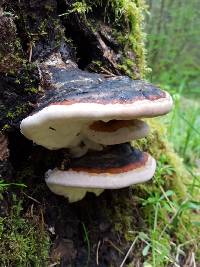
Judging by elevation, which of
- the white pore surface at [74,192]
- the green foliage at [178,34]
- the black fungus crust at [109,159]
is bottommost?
the green foliage at [178,34]

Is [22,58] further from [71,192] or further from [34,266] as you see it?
[34,266]

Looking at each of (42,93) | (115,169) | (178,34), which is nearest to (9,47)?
(42,93)

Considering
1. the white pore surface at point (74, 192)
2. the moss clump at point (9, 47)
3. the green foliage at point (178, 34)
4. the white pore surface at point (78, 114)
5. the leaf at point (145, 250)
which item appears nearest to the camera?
the white pore surface at point (78, 114)

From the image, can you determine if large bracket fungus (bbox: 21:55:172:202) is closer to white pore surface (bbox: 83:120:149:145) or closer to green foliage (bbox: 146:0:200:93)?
white pore surface (bbox: 83:120:149:145)

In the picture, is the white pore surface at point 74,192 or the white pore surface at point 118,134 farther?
the white pore surface at point 74,192

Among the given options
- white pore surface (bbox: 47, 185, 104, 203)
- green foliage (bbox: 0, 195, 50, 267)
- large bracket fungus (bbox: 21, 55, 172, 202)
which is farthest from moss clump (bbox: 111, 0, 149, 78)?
green foliage (bbox: 0, 195, 50, 267)

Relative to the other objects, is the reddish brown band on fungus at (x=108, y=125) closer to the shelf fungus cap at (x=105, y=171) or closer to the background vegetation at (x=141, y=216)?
the shelf fungus cap at (x=105, y=171)

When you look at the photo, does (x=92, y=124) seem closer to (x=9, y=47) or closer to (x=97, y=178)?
(x=97, y=178)

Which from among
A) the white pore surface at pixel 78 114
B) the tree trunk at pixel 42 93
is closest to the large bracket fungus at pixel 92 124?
the white pore surface at pixel 78 114

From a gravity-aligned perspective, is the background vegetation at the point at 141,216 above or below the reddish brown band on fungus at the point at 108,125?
below

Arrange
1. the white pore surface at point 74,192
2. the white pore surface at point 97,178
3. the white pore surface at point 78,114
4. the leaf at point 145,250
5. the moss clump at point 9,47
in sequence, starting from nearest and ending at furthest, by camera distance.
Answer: the white pore surface at point 78,114 < the white pore surface at point 97,178 < the moss clump at point 9,47 < the white pore surface at point 74,192 < the leaf at point 145,250
